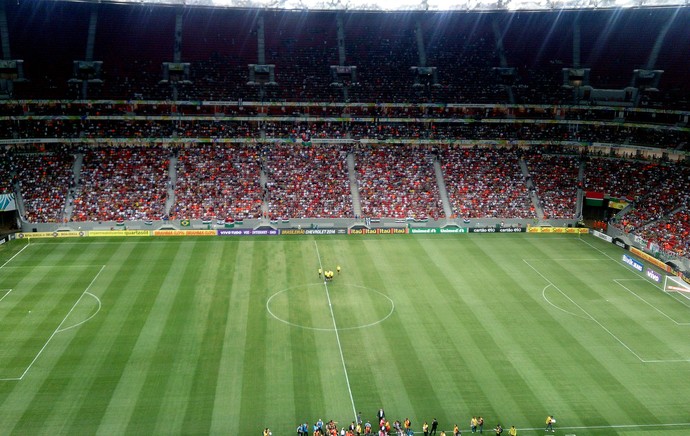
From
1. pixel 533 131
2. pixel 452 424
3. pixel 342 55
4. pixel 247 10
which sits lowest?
pixel 452 424

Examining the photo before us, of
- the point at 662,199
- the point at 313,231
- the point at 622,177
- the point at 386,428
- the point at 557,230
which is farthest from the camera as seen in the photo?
the point at 622,177

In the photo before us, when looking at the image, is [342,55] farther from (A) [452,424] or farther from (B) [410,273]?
(A) [452,424]

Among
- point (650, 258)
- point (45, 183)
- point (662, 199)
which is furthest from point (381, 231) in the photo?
point (45, 183)

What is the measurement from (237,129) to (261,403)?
42.8m

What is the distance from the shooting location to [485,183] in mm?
61594

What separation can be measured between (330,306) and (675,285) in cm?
2535

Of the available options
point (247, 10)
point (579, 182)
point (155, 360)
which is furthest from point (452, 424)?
point (247, 10)

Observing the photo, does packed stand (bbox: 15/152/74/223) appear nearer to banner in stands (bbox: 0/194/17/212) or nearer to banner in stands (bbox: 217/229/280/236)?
banner in stands (bbox: 0/194/17/212)

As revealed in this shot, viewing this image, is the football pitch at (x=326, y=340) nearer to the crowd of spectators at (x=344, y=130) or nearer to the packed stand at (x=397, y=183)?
the packed stand at (x=397, y=183)

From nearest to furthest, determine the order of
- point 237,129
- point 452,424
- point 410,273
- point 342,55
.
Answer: point 452,424 < point 410,273 < point 237,129 < point 342,55

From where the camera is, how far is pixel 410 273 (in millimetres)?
44844

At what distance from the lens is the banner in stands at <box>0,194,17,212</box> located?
52719 millimetres

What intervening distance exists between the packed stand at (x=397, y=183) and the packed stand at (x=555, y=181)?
10.7 m

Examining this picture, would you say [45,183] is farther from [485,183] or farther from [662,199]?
[662,199]
